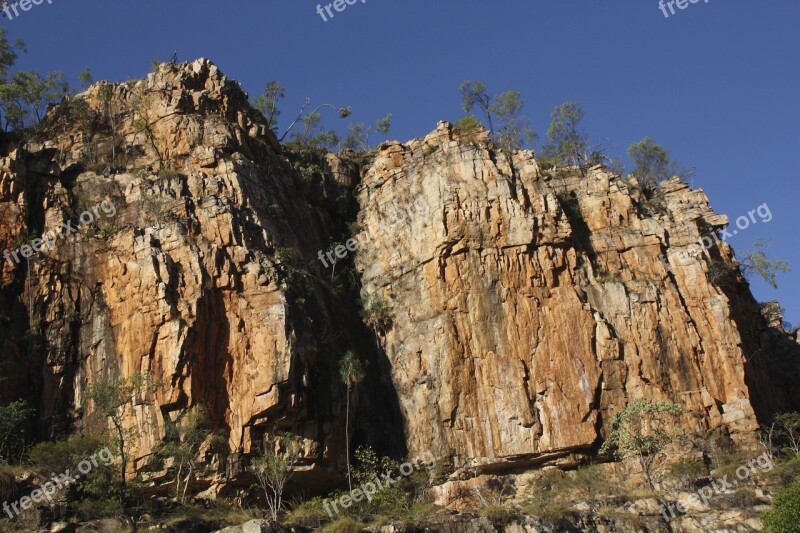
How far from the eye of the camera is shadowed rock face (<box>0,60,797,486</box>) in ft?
119

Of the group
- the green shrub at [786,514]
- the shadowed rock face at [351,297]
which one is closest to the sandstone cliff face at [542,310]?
the shadowed rock face at [351,297]

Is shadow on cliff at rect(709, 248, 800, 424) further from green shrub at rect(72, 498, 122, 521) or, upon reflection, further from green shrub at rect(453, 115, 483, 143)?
green shrub at rect(72, 498, 122, 521)

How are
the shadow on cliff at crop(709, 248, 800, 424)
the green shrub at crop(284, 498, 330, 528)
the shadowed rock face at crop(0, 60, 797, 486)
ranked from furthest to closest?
the shadow on cliff at crop(709, 248, 800, 424), the shadowed rock face at crop(0, 60, 797, 486), the green shrub at crop(284, 498, 330, 528)

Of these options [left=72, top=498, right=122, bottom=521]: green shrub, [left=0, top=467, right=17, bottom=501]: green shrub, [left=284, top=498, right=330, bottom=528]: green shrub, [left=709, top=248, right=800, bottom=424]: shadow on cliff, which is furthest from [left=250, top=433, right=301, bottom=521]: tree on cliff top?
[left=709, top=248, right=800, bottom=424]: shadow on cliff

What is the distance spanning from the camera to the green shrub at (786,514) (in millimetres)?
25531

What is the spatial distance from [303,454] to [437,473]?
6.75 metres

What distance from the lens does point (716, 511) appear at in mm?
31969

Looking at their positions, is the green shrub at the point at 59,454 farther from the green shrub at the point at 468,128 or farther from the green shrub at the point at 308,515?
the green shrub at the point at 468,128

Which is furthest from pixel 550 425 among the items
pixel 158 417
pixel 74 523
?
pixel 74 523

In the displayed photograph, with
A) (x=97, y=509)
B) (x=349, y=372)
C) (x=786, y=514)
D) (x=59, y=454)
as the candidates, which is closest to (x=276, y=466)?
(x=349, y=372)

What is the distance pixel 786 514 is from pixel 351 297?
1022 inches

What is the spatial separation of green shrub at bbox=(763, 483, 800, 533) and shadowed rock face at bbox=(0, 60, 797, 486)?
1134cm

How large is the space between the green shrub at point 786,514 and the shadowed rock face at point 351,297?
1134cm

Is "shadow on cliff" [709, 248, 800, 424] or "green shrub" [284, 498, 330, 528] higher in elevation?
"shadow on cliff" [709, 248, 800, 424]
